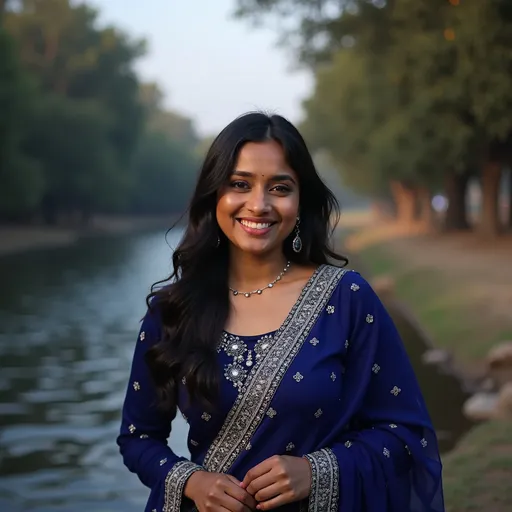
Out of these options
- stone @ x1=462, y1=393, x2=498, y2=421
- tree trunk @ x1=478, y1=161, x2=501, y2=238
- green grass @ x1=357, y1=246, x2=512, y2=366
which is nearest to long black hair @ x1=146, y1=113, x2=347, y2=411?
stone @ x1=462, y1=393, x2=498, y2=421

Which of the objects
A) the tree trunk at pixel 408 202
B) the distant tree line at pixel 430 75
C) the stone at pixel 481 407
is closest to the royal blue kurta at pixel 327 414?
the stone at pixel 481 407

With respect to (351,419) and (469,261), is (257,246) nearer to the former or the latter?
(351,419)

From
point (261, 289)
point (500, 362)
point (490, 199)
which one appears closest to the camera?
point (261, 289)

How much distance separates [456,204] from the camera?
116ft

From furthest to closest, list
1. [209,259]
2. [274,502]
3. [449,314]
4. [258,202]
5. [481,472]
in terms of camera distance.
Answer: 1. [449,314]
2. [481,472]
3. [209,259]
4. [258,202]
5. [274,502]

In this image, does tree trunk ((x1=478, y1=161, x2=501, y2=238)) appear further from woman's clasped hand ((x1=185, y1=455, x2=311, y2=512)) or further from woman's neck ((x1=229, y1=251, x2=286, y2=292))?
woman's clasped hand ((x1=185, y1=455, x2=311, y2=512))

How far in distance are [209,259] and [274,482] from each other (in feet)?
2.42

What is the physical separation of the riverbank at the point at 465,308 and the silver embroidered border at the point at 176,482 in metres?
3.32

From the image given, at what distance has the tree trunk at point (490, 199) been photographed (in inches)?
1042

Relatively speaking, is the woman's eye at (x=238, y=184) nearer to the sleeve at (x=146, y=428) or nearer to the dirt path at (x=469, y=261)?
the sleeve at (x=146, y=428)

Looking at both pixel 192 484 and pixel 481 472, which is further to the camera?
pixel 481 472

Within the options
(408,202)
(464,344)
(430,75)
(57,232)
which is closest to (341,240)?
(408,202)

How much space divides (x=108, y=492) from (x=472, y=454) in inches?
108

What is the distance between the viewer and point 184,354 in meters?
2.47
